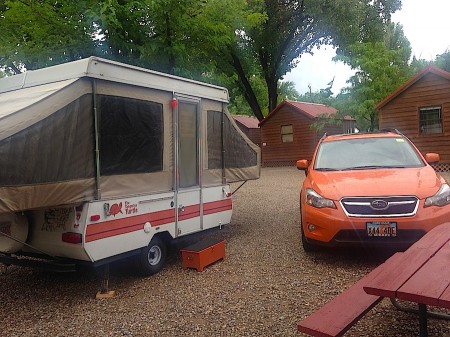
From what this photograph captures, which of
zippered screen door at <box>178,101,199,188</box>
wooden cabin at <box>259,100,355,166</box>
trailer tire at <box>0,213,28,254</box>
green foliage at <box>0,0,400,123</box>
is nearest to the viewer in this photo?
trailer tire at <box>0,213,28,254</box>

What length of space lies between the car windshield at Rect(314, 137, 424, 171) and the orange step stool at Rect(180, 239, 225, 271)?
80.0 inches

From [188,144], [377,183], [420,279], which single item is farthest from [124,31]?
[420,279]

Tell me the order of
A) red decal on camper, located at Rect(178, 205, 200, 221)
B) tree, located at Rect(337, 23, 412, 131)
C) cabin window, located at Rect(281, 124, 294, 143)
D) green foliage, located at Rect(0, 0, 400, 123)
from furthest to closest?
cabin window, located at Rect(281, 124, 294, 143)
tree, located at Rect(337, 23, 412, 131)
green foliage, located at Rect(0, 0, 400, 123)
red decal on camper, located at Rect(178, 205, 200, 221)

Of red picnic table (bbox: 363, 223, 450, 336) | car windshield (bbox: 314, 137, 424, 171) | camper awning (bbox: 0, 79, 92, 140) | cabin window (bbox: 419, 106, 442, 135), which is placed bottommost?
red picnic table (bbox: 363, 223, 450, 336)

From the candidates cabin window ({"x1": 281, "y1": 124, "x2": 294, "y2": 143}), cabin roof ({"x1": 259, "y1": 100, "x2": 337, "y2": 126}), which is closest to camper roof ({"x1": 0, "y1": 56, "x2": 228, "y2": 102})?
cabin roof ({"x1": 259, "y1": 100, "x2": 337, "y2": 126})

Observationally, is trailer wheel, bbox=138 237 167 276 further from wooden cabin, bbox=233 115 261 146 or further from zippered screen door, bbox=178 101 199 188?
wooden cabin, bbox=233 115 261 146

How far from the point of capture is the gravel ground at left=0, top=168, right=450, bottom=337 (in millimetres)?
3637

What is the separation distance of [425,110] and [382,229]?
14.4 metres

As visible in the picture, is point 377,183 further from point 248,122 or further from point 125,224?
point 248,122

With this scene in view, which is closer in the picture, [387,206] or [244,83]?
[387,206]

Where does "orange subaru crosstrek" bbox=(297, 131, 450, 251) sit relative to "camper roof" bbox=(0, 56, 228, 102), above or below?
below

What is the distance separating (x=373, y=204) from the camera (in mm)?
5012

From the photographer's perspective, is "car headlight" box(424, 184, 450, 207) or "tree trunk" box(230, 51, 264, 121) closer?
"car headlight" box(424, 184, 450, 207)

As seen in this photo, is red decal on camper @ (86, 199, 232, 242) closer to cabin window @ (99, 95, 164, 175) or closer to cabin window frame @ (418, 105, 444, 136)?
cabin window @ (99, 95, 164, 175)
